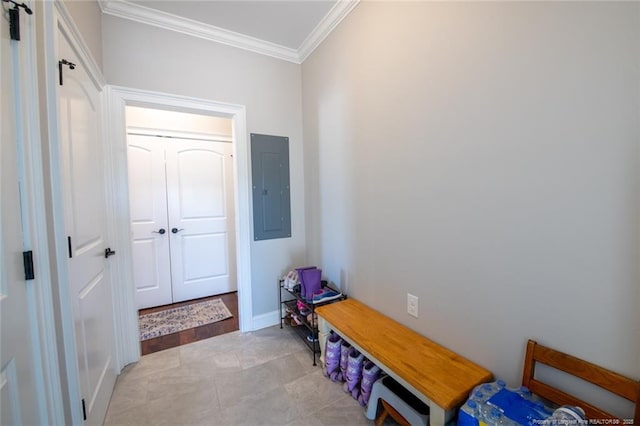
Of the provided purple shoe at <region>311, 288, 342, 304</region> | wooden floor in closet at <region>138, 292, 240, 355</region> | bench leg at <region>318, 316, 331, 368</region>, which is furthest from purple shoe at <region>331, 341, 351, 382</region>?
wooden floor in closet at <region>138, 292, 240, 355</region>

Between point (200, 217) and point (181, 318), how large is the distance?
1.17 metres

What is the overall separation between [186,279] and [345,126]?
104 inches

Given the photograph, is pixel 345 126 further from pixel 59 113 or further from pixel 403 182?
pixel 59 113

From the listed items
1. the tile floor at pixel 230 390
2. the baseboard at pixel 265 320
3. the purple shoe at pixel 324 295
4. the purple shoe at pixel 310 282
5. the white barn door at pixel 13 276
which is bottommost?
the tile floor at pixel 230 390

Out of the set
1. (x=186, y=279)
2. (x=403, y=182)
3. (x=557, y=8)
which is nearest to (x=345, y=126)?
(x=403, y=182)

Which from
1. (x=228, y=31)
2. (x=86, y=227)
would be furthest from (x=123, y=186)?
(x=228, y=31)

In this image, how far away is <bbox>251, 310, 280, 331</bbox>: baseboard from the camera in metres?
2.49

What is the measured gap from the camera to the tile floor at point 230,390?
1.50 m

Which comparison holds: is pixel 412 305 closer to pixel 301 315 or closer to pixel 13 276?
pixel 301 315

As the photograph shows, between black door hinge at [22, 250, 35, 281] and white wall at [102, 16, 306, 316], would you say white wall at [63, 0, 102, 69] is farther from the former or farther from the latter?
black door hinge at [22, 250, 35, 281]

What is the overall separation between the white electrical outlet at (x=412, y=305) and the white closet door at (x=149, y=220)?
279 centimetres

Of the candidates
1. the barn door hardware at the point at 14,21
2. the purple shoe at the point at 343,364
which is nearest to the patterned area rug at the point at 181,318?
the purple shoe at the point at 343,364

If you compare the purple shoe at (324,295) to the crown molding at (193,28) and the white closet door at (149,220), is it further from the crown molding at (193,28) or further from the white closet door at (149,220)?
the crown molding at (193,28)

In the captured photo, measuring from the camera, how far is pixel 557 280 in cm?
97
